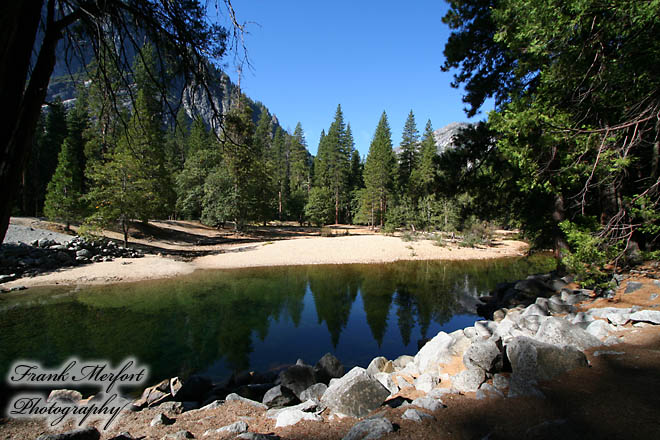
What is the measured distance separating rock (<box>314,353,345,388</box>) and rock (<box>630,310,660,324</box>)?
4.66m

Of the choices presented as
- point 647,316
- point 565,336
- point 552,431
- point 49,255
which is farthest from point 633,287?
point 49,255

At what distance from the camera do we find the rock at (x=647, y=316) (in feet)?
13.8

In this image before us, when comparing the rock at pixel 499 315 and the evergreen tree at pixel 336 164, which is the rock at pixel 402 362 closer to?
the rock at pixel 499 315

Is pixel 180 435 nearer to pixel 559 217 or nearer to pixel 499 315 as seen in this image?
pixel 499 315

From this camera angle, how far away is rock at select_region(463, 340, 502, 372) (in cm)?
349

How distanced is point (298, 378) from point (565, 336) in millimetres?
3985

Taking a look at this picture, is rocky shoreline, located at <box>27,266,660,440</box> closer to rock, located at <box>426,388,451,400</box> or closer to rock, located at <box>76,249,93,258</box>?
rock, located at <box>426,388,451,400</box>

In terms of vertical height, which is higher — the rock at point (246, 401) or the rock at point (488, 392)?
the rock at point (488, 392)

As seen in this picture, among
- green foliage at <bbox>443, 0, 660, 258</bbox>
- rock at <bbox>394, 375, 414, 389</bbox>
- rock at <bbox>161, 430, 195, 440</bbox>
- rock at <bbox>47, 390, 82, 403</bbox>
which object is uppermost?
green foliage at <bbox>443, 0, 660, 258</bbox>

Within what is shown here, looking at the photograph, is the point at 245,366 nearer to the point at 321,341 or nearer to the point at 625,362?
the point at 321,341

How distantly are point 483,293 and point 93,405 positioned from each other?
13711mm

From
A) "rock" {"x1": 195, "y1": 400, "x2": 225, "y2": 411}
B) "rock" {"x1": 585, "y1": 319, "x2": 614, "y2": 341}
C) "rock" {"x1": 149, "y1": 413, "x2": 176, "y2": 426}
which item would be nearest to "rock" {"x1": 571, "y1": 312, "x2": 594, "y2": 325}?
"rock" {"x1": 585, "y1": 319, "x2": 614, "y2": 341}

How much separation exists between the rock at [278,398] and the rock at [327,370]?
3.14ft

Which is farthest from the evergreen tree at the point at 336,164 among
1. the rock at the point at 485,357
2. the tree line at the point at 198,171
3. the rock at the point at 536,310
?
the rock at the point at 485,357
